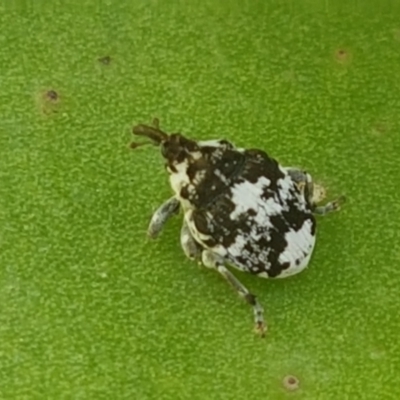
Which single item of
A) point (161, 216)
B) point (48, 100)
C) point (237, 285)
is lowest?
point (237, 285)

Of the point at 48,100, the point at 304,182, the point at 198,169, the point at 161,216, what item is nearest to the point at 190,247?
the point at 161,216

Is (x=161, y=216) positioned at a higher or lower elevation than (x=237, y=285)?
higher

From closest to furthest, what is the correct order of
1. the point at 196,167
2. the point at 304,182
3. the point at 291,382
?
1. the point at 291,382
2. the point at 196,167
3. the point at 304,182

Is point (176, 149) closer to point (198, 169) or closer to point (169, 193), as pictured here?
point (198, 169)

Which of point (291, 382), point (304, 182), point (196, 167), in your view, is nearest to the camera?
point (291, 382)

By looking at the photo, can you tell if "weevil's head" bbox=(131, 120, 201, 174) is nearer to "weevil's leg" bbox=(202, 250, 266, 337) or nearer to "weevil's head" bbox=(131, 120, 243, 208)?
"weevil's head" bbox=(131, 120, 243, 208)

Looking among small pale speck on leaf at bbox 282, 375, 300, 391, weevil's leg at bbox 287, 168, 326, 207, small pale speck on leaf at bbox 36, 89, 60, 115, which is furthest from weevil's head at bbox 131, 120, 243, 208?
small pale speck on leaf at bbox 282, 375, 300, 391

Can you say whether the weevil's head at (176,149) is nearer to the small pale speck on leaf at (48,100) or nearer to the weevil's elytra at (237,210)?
the weevil's elytra at (237,210)

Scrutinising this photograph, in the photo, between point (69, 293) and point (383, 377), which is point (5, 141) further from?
point (383, 377)
